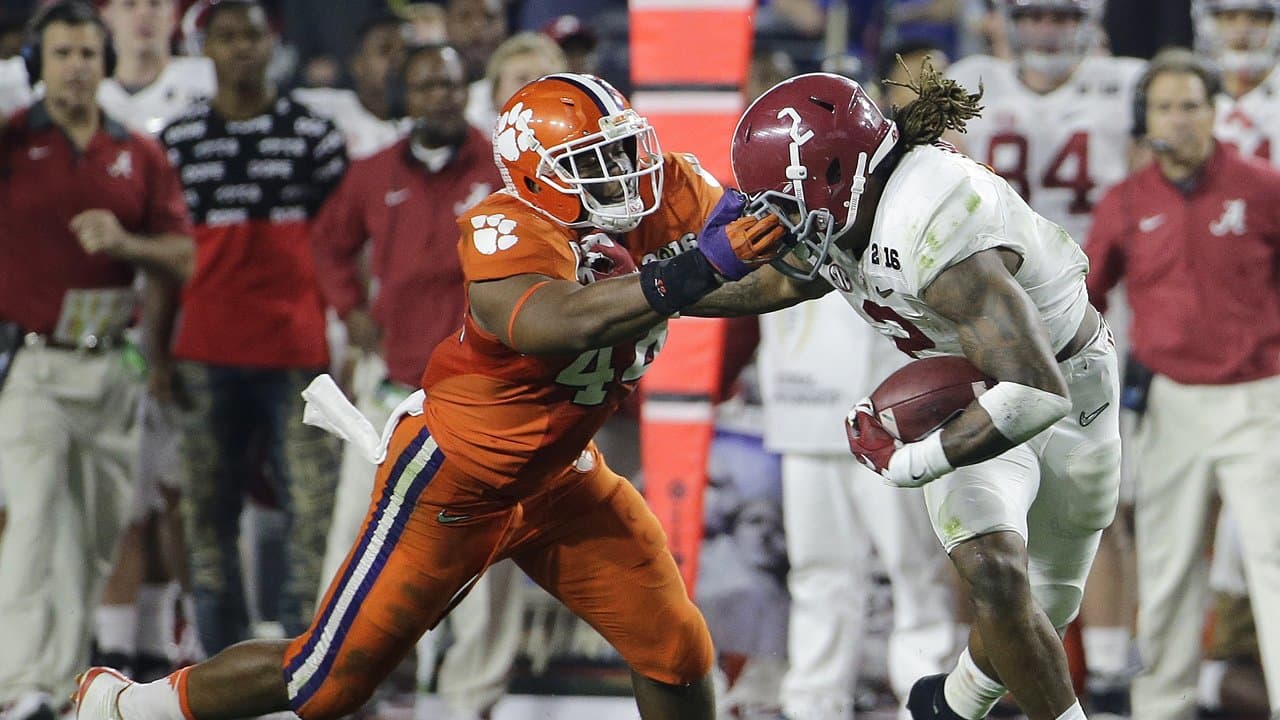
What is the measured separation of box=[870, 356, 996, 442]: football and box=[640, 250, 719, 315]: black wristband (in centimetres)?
52

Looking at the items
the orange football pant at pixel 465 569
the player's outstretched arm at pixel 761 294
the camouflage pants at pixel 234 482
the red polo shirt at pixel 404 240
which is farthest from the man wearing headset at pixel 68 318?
the player's outstretched arm at pixel 761 294

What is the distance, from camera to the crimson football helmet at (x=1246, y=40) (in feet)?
18.5

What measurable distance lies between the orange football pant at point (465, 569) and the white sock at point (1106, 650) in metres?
1.75

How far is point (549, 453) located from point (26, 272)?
2.11m

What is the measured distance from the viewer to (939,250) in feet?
10.6

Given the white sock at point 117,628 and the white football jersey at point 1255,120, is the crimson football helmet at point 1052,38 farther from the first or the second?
the white sock at point 117,628

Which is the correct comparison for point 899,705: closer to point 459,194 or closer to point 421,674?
point 421,674

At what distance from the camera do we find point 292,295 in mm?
5453

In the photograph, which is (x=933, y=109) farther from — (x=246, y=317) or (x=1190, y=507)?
(x=246, y=317)

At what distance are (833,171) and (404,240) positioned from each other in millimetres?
2121

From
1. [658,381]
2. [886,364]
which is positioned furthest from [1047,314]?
[658,381]

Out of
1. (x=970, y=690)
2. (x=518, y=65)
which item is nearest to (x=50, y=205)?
(x=518, y=65)

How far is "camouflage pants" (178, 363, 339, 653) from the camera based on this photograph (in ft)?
17.4

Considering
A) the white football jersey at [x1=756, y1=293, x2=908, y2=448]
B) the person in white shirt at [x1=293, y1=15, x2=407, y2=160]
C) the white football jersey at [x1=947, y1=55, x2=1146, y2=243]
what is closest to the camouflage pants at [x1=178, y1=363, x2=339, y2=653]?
the person in white shirt at [x1=293, y1=15, x2=407, y2=160]
